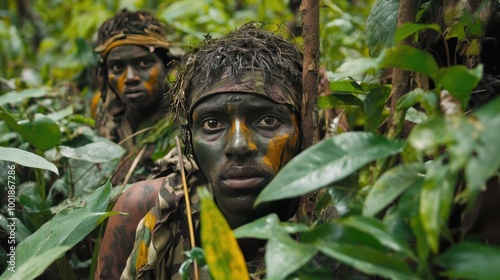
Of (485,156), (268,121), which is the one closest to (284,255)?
(485,156)

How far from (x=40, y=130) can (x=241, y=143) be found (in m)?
1.17

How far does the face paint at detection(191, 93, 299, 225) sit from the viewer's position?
2.29 m

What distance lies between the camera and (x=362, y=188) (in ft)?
5.88

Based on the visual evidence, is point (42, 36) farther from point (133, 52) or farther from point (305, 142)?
point (305, 142)

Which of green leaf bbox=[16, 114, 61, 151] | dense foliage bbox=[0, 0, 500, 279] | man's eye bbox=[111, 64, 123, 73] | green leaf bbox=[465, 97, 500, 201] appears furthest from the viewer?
man's eye bbox=[111, 64, 123, 73]

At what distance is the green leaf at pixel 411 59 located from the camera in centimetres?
167

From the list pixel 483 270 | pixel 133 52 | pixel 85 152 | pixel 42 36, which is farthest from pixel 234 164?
pixel 42 36

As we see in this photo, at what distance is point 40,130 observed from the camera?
3096 mm

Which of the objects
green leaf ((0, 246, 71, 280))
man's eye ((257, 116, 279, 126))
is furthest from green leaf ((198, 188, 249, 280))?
man's eye ((257, 116, 279, 126))

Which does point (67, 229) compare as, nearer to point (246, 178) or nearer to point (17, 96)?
point (246, 178)

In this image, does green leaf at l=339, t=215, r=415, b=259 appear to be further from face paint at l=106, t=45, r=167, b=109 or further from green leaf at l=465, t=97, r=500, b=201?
face paint at l=106, t=45, r=167, b=109

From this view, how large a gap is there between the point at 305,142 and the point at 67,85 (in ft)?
9.97

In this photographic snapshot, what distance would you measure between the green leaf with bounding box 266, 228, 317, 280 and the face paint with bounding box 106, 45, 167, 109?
266 centimetres

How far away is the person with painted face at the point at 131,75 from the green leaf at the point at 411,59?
7.92 feet
